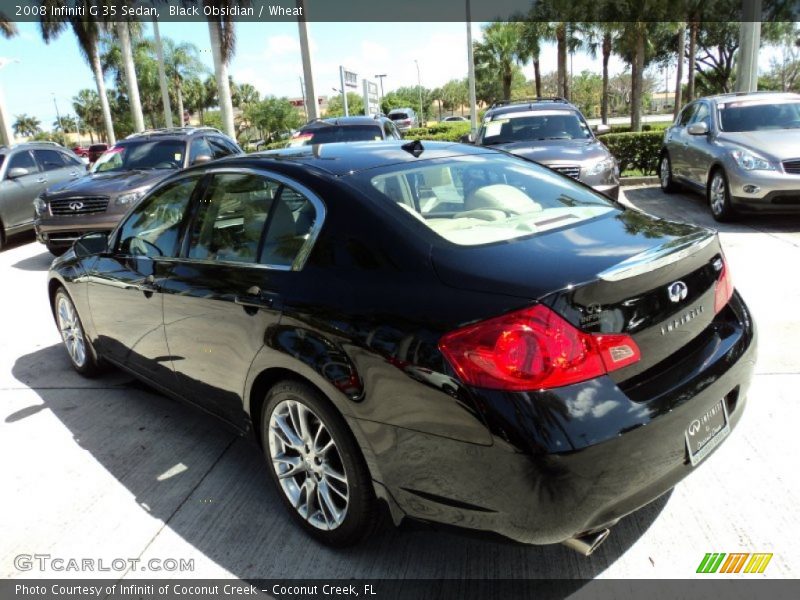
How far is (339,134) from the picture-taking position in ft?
35.1

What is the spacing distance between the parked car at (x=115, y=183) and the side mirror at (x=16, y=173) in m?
2.10

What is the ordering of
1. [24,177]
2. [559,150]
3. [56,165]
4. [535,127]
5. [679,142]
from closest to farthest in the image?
[559,150], [535,127], [679,142], [24,177], [56,165]

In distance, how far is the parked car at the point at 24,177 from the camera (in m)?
10.9

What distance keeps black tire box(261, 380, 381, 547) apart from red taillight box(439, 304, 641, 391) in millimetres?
661

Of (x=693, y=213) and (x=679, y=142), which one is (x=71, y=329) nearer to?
(x=693, y=213)

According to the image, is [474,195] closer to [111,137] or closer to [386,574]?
[386,574]

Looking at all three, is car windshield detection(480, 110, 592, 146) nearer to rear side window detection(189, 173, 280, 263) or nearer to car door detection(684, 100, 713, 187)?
car door detection(684, 100, 713, 187)

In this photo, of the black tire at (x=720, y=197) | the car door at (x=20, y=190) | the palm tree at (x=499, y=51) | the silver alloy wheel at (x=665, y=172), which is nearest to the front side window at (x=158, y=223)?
the black tire at (x=720, y=197)

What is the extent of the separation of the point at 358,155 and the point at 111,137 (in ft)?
113

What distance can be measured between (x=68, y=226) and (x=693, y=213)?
29.2ft

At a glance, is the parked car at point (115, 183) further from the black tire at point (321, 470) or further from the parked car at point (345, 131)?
the black tire at point (321, 470)

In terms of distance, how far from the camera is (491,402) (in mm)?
1961

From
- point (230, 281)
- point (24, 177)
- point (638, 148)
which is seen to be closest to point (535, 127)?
point (638, 148)

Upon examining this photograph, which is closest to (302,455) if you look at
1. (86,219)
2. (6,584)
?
(6,584)
